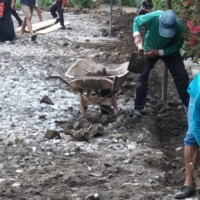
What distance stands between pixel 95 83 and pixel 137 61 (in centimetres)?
72

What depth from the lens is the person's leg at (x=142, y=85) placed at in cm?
1011

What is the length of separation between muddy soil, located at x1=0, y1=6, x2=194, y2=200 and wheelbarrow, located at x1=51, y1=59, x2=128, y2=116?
0.91 feet

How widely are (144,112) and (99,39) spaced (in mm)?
9105

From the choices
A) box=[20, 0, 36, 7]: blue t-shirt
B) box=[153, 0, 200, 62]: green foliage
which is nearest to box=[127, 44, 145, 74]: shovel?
box=[153, 0, 200, 62]: green foliage

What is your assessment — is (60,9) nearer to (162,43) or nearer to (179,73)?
(162,43)

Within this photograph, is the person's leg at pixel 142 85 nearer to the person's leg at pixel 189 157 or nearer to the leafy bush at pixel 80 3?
the person's leg at pixel 189 157

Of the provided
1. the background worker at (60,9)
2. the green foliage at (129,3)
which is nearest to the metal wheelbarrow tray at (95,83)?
the background worker at (60,9)

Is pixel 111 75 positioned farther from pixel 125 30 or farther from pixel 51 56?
pixel 125 30

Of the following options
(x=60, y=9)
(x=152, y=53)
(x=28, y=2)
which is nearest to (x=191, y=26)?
(x=152, y=53)

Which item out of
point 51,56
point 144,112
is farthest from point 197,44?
point 51,56

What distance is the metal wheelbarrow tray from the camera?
10016 millimetres

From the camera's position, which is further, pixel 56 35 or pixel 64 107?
pixel 56 35

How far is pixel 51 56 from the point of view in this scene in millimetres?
16203

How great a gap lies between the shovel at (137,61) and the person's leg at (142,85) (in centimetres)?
9
